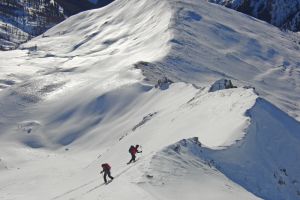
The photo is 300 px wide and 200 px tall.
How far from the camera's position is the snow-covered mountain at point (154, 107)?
2366cm

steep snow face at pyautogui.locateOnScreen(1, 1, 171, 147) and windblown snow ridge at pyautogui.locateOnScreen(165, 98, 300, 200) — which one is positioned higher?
windblown snow ridge at pyautogui.locateOnScreen(165, 98, 300, 200)

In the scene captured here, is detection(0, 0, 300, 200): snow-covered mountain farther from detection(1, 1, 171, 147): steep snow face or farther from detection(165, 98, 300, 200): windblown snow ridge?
detection(1, 1, 171, 147): steep snow face

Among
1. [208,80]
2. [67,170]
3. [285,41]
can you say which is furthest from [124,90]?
[285,41]

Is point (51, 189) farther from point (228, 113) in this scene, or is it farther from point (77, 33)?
point (77, 33)

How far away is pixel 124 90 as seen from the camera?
60.7 metres

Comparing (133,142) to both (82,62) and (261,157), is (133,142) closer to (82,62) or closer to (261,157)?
(261,157)

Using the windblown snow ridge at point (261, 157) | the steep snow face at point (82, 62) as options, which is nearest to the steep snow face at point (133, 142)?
the windblown snow ridge at point (261, 157)

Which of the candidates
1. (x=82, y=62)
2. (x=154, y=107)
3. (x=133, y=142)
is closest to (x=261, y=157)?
(x=133, y=142)

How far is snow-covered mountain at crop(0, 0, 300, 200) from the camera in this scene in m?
23.7

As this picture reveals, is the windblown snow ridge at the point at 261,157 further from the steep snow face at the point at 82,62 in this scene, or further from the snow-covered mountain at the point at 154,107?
the steep snow face at the point at 82,62

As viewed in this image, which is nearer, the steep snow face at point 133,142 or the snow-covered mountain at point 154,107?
the steep snow face at point 133,142

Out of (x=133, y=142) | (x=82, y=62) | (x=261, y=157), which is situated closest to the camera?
(x=261, y=157)

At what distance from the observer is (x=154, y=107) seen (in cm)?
5097

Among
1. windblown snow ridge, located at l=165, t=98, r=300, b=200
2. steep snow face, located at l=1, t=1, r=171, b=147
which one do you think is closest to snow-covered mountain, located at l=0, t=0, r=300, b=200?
windblown snow ridge, located at l=165, t=98, r=300, b=200
